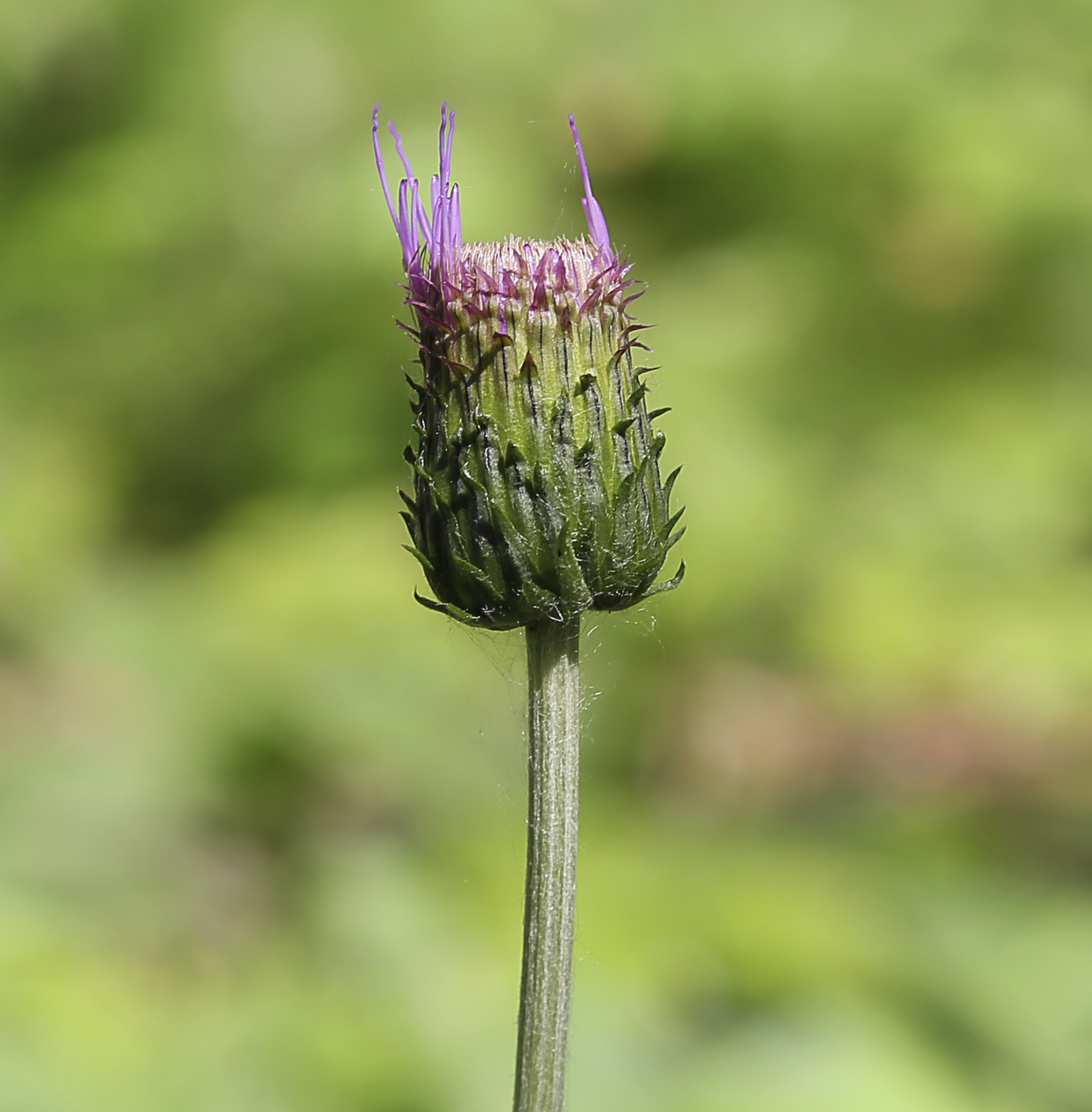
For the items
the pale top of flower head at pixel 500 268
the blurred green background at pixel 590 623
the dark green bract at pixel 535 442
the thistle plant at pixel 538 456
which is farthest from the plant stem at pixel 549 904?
the blurred green background at pixel 590 623

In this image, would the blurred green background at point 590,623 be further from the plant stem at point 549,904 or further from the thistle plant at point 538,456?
the thistle plant at point 538,456

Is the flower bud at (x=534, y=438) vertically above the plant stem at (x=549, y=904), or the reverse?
the flower bud at (x=534, y=438)

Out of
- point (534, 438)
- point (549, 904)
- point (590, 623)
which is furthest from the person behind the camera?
point (590, 623)

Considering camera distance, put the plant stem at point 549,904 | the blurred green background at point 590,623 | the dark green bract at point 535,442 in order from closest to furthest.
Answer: the plant stem at point 549,904, the dark green bract at point 535,442, the blurred green background at point 590,623

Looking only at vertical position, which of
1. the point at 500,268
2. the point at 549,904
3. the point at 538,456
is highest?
the point at 500,268

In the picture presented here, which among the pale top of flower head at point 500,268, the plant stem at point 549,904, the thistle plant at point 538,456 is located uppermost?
the pale top of flower head at point 500,268

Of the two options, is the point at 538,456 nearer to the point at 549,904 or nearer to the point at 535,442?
the point at 535,442

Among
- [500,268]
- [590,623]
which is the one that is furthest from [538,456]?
[590,623]

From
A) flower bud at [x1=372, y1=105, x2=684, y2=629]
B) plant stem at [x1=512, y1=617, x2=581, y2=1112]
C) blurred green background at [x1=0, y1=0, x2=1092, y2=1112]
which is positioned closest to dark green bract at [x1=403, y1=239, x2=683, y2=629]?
flower bud at [x1=372, y1=105, x2=684, y2=629]
